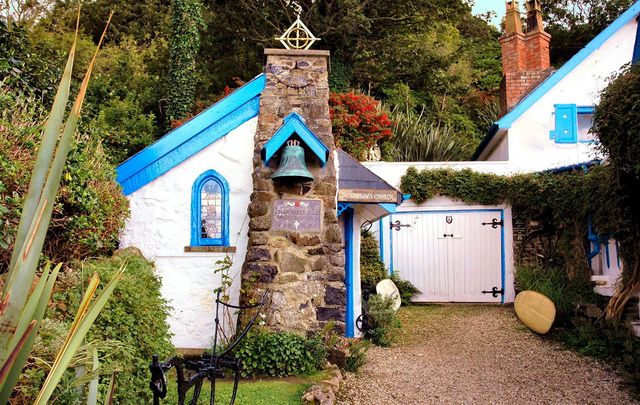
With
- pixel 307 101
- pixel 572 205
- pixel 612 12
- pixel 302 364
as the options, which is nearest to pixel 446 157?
pixel 572 205

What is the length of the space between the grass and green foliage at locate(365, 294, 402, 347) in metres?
2.72

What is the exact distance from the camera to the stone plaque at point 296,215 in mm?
6777

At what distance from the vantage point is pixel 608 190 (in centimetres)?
821

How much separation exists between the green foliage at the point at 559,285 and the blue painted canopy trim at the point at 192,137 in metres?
5.92

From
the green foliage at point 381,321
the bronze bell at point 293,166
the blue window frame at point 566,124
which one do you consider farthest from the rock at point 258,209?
the blue window frame at point 566,124

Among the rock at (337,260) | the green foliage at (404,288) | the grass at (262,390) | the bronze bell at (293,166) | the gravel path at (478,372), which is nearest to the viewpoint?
the grass at (262,390)

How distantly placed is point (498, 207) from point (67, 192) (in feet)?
31.8

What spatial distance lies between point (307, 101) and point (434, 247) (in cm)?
651

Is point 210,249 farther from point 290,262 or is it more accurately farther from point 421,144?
point 421,144

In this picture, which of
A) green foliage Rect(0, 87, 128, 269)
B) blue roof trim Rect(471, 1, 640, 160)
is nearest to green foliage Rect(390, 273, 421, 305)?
blue roof trim Rect(471, 1, 640, 160)

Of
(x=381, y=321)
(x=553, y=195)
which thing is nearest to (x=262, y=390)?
(x=381, y=321)

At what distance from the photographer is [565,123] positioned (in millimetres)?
13141

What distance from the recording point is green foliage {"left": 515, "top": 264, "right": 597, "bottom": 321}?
945 cm

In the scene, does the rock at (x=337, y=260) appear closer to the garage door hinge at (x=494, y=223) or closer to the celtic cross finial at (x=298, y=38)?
the celtic cross finial at (x=298, y=38)
